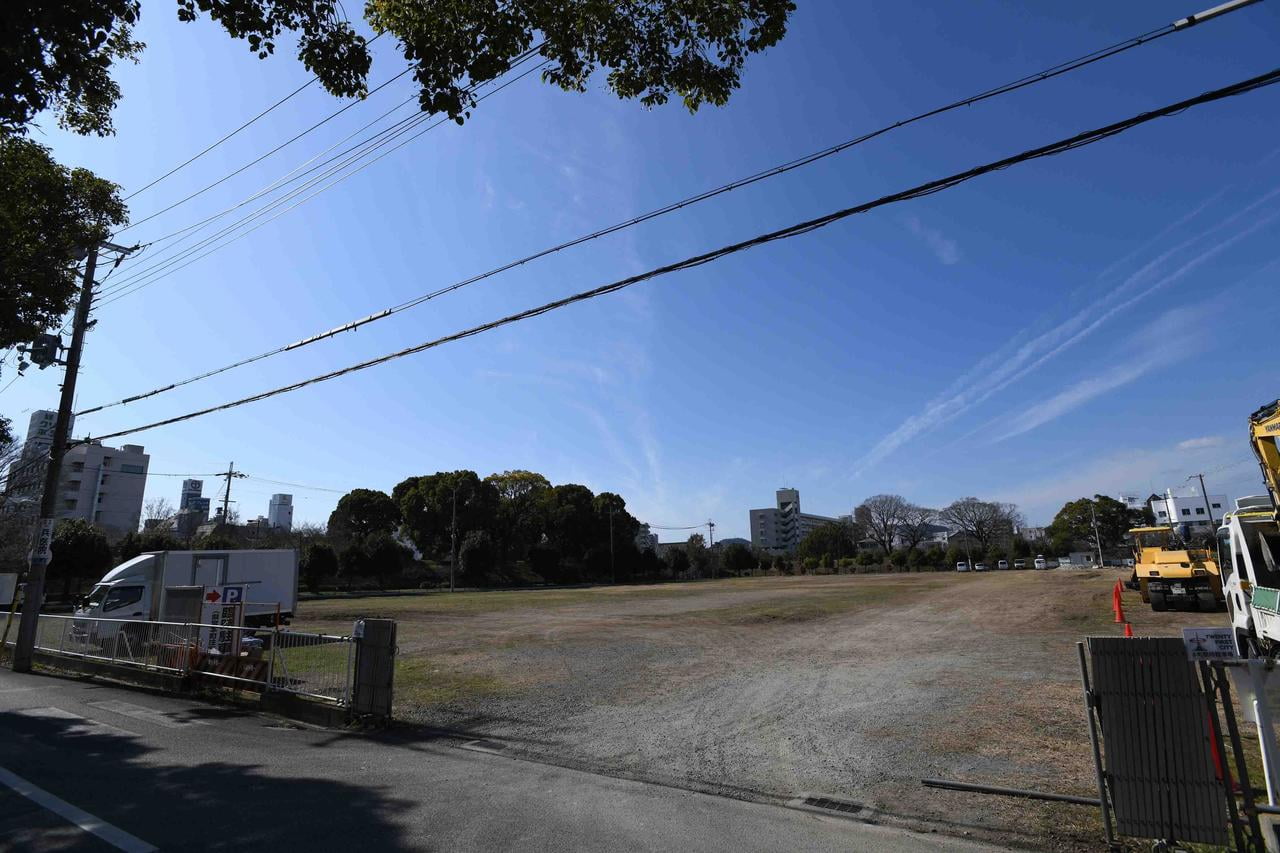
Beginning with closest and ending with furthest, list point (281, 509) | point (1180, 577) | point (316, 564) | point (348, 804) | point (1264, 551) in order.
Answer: point (348, 804)
point (1264, 551)
point (1180, 577)
point (316, 564)
point (281, 509)

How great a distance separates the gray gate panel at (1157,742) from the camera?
4.36m

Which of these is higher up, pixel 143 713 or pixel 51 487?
pixel 51 487

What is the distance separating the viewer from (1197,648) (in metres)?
4.41

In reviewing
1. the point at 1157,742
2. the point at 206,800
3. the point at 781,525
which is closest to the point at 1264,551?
the point at 1157,742

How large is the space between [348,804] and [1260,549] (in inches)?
578

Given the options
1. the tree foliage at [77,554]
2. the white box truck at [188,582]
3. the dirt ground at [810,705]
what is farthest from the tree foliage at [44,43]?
the tree foliage at [77,554]

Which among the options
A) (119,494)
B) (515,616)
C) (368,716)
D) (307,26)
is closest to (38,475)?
(515,616)

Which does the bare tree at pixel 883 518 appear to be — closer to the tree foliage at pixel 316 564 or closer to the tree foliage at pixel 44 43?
the tree foliage at pixel 316 564

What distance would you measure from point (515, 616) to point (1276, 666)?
2664cm

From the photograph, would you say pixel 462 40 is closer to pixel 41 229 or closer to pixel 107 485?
pixel 41 229

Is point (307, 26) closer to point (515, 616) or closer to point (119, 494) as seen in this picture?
point (515, 616)

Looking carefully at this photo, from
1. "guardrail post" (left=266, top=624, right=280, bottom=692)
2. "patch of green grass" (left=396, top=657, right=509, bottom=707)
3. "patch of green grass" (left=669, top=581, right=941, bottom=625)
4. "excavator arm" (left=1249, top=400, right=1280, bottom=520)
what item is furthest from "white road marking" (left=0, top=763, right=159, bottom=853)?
"patch of green grass" (left=669, top=581, right=941, bottom=625)

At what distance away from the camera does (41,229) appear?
582 inches

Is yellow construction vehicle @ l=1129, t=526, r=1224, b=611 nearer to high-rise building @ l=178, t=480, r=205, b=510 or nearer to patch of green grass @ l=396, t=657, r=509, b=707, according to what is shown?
patch of green grass @ l=396, t=657, r=509, b=707
